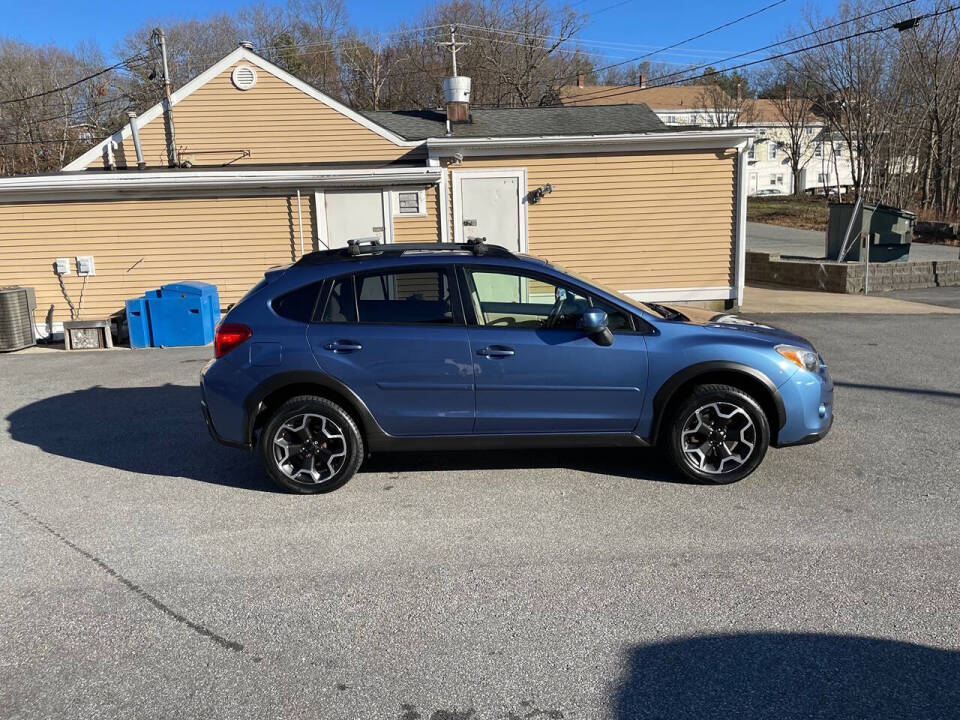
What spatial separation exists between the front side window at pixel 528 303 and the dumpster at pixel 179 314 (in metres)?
7.20

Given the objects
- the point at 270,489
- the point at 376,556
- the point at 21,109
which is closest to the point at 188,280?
the point at 270,489

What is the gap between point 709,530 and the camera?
435 centimetres

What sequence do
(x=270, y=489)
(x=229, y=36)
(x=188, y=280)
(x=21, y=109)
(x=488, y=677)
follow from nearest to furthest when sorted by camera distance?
1. (x=488, y=677)
2. (x=270, y=489)
3. (x=188, y=280)
4. (x=21, y=109)
5. (x=229, y=36)

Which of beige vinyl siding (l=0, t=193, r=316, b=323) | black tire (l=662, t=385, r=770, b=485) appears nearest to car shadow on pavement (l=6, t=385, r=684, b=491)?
black tire (l=662, t=385, r=770, b=485)

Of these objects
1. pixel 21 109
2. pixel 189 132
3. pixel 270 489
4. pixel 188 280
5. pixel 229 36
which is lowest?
pixel 270 489

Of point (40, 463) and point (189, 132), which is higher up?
point (189, 132)

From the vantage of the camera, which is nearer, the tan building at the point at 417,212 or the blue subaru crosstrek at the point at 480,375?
the blue subaru crosstrek at the point at 480,375

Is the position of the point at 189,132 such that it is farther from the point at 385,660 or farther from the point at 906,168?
the point at 906,168

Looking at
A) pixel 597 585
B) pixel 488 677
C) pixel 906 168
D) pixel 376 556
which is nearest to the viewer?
pixel 488 677

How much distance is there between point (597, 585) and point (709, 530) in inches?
38.3

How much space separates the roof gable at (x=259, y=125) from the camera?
49.2 ft

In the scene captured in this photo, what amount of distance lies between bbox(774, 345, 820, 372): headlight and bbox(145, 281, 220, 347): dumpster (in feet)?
28.3

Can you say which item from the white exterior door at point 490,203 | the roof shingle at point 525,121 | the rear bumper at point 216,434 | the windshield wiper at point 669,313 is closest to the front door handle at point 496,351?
the windshield wiper at point 669,313

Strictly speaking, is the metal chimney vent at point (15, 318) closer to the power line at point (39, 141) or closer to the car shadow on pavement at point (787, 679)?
the car shadow on pavement at point (787, 679)
